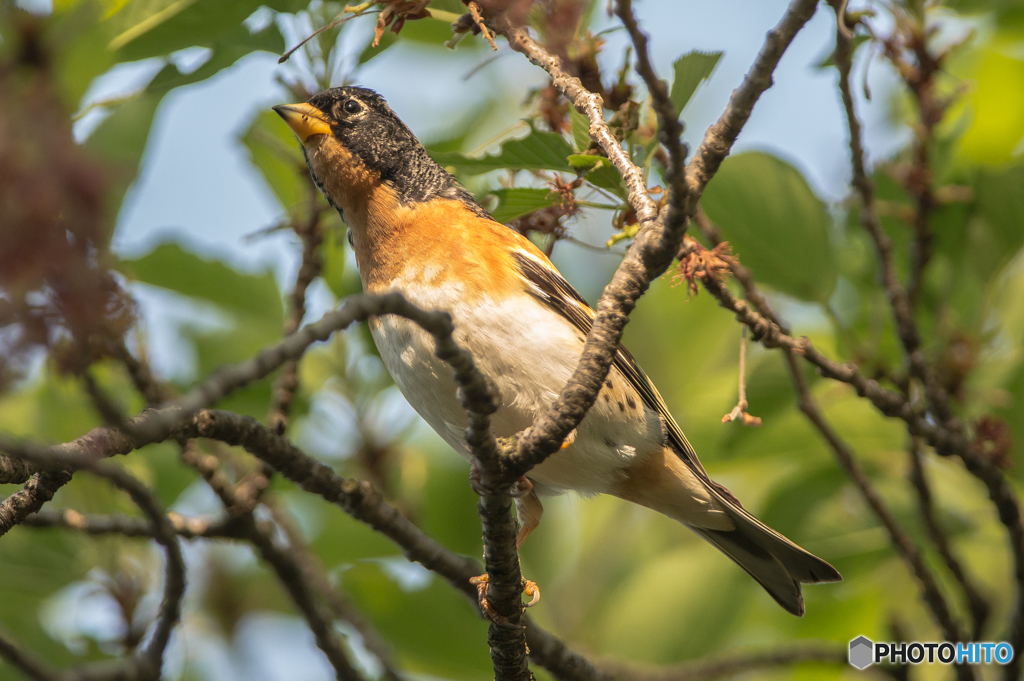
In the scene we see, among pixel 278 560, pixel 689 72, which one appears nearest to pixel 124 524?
pixel 278 560

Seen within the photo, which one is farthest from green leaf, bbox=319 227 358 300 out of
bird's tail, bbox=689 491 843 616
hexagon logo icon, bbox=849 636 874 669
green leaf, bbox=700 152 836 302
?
hexagon logo icon, bbox=849 636 874 669

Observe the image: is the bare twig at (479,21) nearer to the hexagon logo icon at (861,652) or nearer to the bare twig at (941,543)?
the bare twig at (941,543)

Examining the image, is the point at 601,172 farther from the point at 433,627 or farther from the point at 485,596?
the point at 433,627

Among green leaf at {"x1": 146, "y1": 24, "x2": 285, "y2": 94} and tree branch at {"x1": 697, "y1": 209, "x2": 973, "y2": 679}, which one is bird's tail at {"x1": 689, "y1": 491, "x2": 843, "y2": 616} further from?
green leaf at {"x1": 146, "y1": 24, "x2": 285, "y2": 94}

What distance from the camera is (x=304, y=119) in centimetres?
414

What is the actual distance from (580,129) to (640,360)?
3.55 metres

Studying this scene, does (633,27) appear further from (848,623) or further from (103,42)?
(848,623)

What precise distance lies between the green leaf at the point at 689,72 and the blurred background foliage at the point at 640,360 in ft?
0.04

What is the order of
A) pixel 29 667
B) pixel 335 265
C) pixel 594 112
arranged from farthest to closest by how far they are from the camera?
pixel 335 265
pixel 594 112
pixel 29 667

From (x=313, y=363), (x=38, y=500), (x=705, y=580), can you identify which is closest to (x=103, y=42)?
(x=38, y=500)

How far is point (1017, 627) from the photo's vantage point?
380 cm

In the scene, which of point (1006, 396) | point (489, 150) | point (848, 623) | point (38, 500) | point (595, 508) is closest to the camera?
point (38, 500)

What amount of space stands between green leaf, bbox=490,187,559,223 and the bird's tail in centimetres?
186

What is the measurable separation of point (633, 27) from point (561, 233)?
66.8 inches
